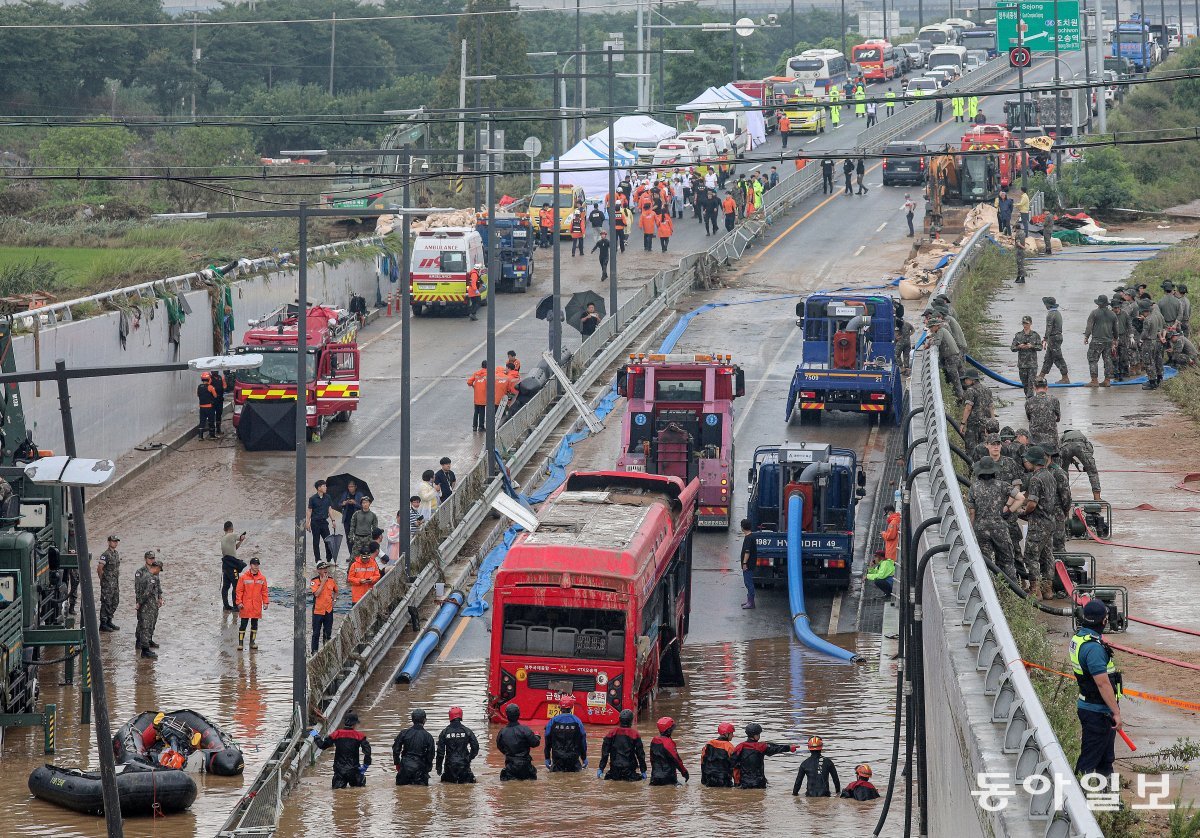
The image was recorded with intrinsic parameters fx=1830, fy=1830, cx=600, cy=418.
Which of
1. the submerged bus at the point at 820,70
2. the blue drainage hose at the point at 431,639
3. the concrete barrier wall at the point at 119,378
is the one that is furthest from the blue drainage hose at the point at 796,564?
the submerged bus at the point at 820,70

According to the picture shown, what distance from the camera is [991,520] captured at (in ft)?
66.9

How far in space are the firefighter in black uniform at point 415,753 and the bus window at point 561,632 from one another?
2703 millimetres

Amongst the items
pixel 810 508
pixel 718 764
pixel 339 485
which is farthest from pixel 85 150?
pixel 718 764

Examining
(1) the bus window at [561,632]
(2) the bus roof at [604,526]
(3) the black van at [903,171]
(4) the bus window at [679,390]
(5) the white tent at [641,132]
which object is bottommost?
(1) the bus window at [561,632]

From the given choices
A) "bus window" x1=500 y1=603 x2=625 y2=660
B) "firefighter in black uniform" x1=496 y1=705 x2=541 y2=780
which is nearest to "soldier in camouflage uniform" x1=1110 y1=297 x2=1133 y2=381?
"bus window" x1=500 y1=603 x2=625 y2=660

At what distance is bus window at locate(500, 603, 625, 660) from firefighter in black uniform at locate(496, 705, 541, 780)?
7.95ft

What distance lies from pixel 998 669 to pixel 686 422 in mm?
21272

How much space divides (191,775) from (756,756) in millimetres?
7140

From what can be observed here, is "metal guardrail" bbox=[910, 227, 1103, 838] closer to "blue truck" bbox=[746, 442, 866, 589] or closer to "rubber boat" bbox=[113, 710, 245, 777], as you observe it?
"blue truck" bbox=[746, 442, 866, 589]

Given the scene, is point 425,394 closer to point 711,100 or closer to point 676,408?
point 676,408

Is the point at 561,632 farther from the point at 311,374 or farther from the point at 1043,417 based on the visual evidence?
the point at 311,374

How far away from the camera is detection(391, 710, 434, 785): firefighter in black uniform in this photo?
21312 millimetres

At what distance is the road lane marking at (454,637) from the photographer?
28531 millimetres

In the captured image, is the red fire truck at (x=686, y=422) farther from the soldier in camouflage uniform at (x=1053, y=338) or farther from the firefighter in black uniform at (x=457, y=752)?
the firefighter in black uniform at (x=457, y=752)
